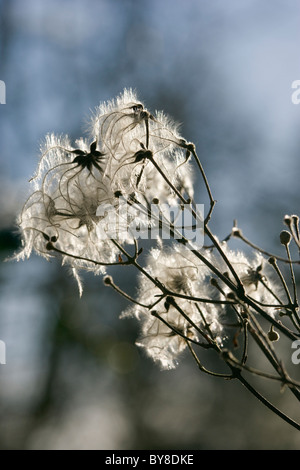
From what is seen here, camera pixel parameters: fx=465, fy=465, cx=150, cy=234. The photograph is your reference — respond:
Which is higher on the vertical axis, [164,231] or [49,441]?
[164,231]

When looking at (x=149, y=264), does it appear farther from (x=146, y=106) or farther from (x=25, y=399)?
(x=25, y=399)

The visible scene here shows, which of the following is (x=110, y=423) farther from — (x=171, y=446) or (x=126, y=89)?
(x=126, y=89)

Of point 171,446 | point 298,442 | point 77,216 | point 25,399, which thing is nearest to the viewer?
point 77,216

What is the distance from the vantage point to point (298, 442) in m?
12.4

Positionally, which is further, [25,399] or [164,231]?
[25,399]

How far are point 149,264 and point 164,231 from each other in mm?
447

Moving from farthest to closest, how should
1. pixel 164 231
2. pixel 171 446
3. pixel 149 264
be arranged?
pixel 171 446 < pixel 149 264 < pixel 164 231

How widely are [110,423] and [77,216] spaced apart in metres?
10.7
